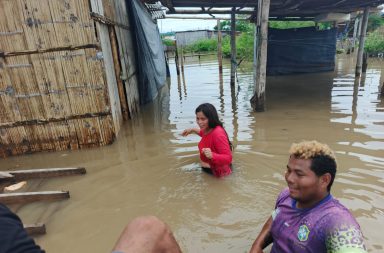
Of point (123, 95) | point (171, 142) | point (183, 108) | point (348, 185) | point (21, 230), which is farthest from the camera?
point (183, 108)

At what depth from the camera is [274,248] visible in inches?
82.7

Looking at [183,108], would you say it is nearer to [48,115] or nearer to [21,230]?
[48,115]

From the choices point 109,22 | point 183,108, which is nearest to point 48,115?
point 109,22

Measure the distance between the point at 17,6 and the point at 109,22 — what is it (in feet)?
5.57

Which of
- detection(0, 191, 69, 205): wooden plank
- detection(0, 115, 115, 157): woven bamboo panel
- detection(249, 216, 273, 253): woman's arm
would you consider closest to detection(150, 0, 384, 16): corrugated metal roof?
detection(0, 115, 115, 157): woven bamboo panel

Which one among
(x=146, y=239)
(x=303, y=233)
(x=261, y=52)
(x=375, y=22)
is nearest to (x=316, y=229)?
(x=303, y=233)

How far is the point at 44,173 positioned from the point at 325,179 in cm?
391

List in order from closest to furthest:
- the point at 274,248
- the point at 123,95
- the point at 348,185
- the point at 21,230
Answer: the point at 21,230 → the point at 274,248 → the point at 348,185 → the point at 123,95

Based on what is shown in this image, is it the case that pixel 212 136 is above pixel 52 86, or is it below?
below

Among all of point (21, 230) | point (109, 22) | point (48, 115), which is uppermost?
point (109, 22)

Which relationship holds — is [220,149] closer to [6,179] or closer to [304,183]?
[304,183]

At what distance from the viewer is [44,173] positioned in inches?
172

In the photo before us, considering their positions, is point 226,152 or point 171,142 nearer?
point 226,152

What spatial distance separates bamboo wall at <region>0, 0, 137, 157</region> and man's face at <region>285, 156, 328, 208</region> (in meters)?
4.22
